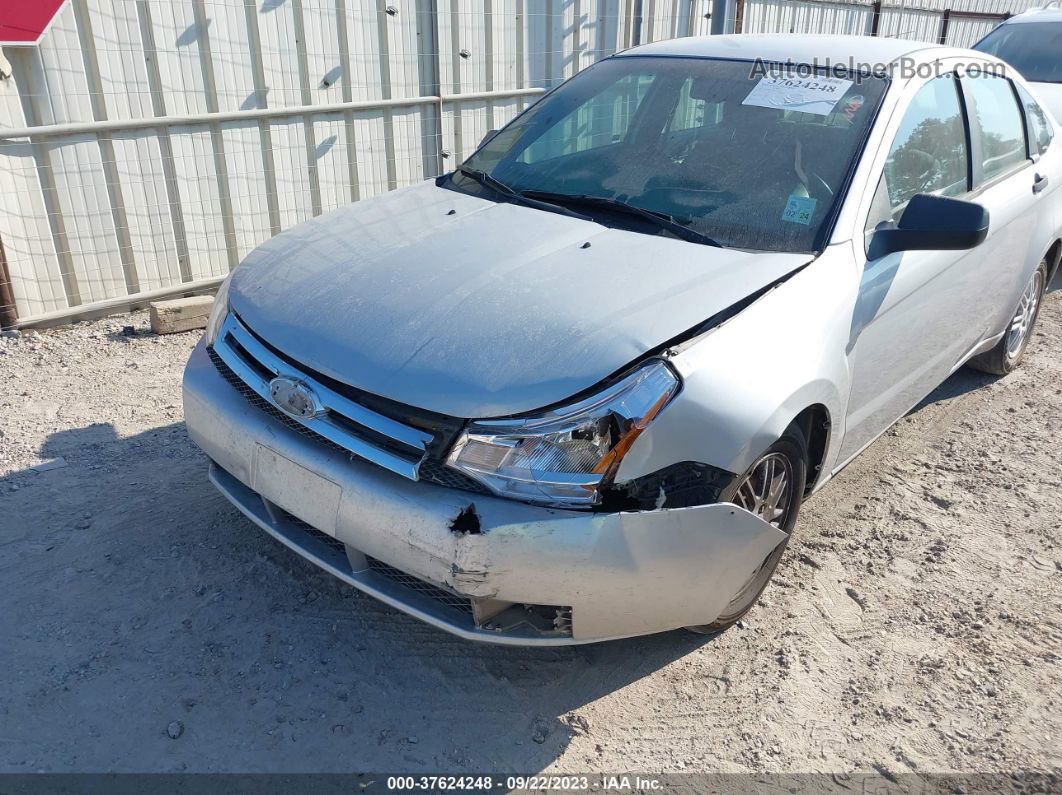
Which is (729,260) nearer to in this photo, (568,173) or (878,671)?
(568,173)

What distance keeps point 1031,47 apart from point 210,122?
7566mm

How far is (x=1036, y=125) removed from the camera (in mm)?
4512

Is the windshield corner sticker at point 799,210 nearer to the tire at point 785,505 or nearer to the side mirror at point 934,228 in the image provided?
the side mirror at point 934,228

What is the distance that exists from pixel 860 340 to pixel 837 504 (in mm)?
1066

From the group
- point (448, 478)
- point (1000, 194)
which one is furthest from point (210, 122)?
point (1000, 194)

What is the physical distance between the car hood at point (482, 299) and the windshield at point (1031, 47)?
695 cm

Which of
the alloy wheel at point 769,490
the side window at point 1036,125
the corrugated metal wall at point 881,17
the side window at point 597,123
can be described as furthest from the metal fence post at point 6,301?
the corrugated metal wall at point 881,17

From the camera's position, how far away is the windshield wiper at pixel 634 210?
2.96 meters

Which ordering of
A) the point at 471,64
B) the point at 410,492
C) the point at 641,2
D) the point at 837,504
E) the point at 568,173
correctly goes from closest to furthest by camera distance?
the point at 410,492, the point at 568,173, the point at 837,504, the point at 471,64, the point at 641,2

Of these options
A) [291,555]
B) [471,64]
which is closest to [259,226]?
[471,64]

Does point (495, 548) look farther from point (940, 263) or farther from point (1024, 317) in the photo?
point (1024, 317)

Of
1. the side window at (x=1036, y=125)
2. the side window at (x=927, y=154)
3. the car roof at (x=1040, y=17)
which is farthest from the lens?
the car roof at (x=1040, y=17)

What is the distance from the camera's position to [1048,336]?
579 cm

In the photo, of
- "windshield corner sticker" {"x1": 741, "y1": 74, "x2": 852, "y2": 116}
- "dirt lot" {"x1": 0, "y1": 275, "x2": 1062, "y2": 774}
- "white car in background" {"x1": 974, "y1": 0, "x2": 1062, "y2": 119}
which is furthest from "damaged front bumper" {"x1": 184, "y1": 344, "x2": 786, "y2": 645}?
"white car in background" {"x1": 974, "y1": 0, "x2": 1062, "y2": 119}
